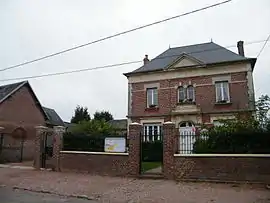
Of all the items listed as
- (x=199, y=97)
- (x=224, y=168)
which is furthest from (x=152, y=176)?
(x=199, y=97)

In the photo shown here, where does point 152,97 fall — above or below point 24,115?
above

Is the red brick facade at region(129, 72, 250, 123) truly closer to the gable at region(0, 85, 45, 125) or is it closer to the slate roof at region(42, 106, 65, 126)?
the gable at region(0, 85, 45, 125)

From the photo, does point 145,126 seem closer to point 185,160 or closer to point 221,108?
point 221,108

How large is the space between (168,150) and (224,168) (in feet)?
8.17

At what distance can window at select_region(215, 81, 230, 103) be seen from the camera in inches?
890

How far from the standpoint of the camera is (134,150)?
14.0m

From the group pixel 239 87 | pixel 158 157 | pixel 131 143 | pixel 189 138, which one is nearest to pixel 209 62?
pixel 239 87

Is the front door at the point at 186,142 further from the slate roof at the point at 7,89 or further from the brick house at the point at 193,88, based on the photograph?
the slate roof at the point at 7,89

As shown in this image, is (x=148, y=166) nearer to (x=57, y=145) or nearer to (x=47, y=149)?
(x=57, y=145)

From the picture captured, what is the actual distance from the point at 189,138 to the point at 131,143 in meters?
2.81

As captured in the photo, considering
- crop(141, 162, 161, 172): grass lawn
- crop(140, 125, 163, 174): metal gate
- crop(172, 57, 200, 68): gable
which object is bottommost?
crop(141, 162, 161, 172): grass lawn

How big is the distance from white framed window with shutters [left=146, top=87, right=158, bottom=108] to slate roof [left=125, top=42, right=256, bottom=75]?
1683 millimetres

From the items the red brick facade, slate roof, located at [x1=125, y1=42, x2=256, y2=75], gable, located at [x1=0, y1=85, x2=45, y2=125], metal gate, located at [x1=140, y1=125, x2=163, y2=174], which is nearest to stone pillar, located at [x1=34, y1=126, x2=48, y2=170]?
metal gate, located at [x1=140, y1=125, x2=163, y2=174]

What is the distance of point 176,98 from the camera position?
23984 millimetres
